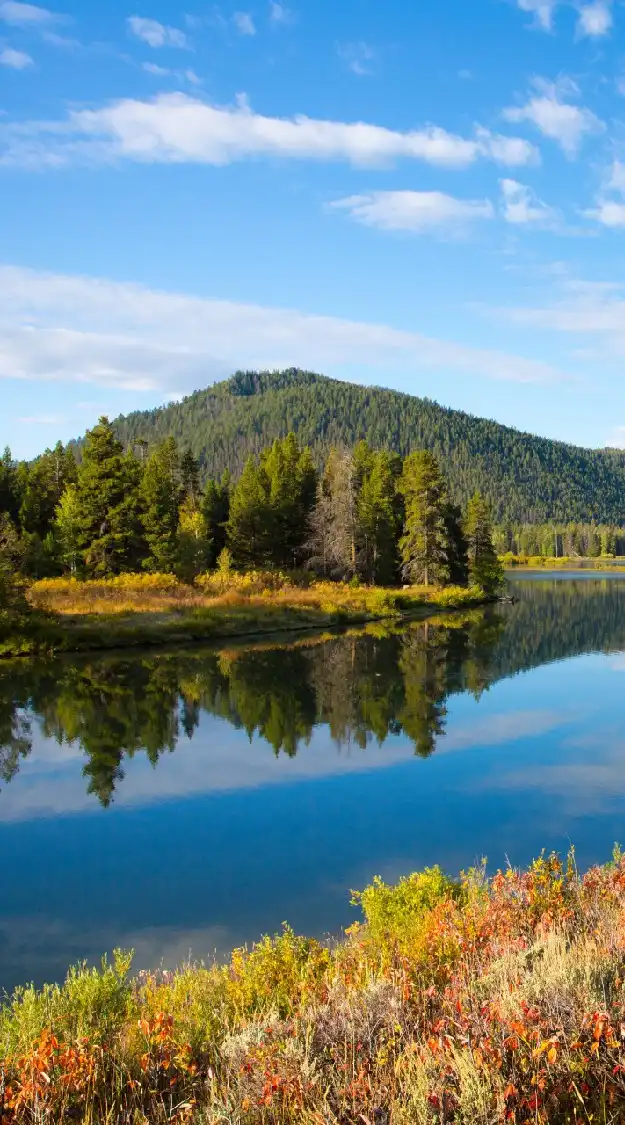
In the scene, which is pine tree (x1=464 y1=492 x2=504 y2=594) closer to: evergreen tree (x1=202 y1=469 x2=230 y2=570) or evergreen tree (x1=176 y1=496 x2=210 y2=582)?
evergreen tree (x1=202 y1=469 x2=230 y2=570)

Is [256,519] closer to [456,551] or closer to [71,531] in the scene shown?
[456,551]

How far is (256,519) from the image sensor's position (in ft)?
246

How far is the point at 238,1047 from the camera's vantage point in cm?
556

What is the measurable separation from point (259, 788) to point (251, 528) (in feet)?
192

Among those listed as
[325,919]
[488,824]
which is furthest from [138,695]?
[325,919]

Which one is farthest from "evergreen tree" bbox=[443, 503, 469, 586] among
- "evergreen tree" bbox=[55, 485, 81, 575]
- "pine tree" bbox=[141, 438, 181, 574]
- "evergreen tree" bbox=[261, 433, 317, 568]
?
"evergreen tree" bbox=[55, 485, 81, 575]

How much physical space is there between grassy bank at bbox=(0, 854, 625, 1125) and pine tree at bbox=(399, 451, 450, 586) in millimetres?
64479

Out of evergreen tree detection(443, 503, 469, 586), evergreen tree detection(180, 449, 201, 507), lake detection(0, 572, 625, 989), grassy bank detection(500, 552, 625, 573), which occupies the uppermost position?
evergreen tree detection(180, 449, 201, 507)

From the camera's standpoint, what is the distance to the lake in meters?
11.5

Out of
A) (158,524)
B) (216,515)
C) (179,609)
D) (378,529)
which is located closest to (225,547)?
(216,515)

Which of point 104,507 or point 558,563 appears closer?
point 104,507

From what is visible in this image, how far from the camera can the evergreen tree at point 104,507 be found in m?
55.6

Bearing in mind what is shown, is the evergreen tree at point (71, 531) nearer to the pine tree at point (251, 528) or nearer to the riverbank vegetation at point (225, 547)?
the riverbank vegetation at point (225, 547)

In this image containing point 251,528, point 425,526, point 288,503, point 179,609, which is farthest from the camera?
point 288,503
